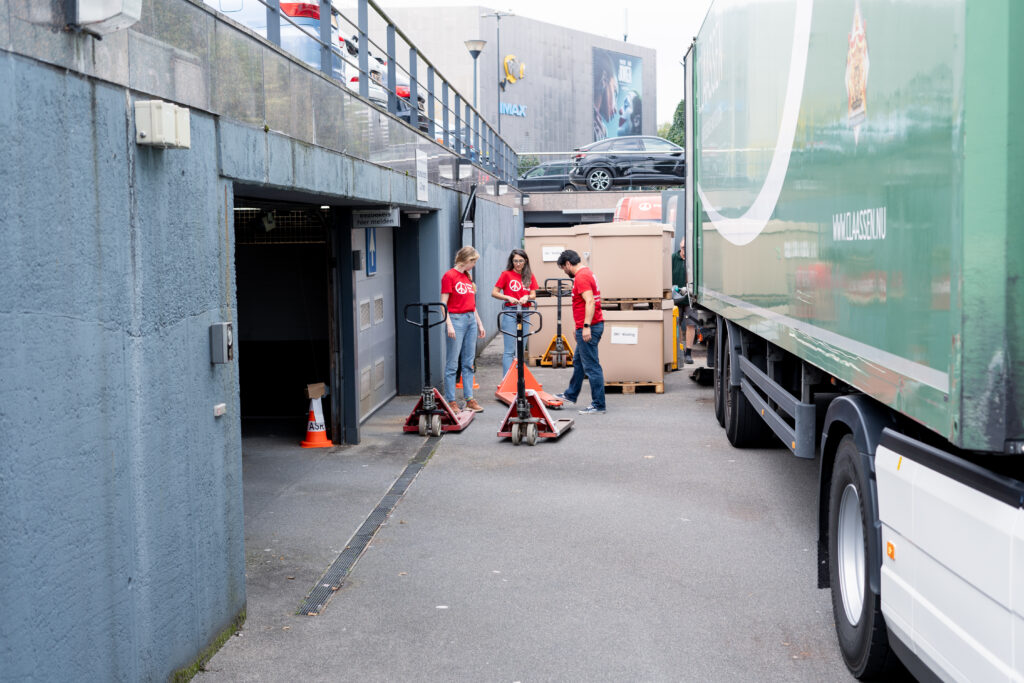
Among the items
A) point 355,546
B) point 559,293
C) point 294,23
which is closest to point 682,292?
point 559,293

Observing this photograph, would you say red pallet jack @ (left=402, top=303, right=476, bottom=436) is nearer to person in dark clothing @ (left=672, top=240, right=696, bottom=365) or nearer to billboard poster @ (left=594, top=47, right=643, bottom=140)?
person in dark clothing @ (left=672, top=240, right=696, bottom=365)

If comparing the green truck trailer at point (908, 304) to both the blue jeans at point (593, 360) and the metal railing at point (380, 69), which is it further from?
the blue jeans at point (593, 360)

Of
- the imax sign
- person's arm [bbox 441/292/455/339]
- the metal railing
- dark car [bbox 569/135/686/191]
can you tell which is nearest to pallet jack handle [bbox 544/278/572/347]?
the metal railing

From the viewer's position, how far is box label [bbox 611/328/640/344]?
15.1 meters

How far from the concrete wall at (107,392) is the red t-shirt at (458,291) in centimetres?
693

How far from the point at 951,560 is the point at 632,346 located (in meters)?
11.6

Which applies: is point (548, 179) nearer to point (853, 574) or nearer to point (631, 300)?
point (631, 300)

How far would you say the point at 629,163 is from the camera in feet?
113

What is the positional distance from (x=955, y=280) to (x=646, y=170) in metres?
31.4

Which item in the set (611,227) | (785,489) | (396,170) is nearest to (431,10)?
(611,227)

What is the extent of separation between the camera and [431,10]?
179 feet

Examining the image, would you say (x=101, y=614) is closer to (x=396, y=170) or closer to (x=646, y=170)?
(x=396, y=170)

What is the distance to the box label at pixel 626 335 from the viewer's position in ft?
49.6

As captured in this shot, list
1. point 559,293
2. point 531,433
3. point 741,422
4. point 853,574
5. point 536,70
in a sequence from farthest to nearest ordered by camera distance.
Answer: point 536,70
point 559,293
point 531,433
point 741,422
point 853,574
